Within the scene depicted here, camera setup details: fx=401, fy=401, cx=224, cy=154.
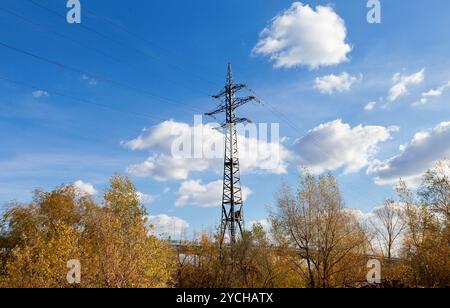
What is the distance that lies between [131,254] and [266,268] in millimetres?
15051

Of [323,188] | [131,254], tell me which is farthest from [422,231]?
[131,254]

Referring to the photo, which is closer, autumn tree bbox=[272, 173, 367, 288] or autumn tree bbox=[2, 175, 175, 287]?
autumn tree bbox=[2, 175, 175, 287]

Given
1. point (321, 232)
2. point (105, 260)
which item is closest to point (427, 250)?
point (321, 232)

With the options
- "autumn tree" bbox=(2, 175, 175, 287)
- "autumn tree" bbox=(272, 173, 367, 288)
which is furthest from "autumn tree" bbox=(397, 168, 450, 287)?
"autumn tree" bbox=(2, 175, 175, 287)

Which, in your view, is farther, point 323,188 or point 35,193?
point 35,193

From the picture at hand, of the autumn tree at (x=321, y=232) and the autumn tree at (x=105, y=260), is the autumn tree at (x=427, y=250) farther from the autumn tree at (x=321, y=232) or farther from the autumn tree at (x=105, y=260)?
the autumn tree at (x=105, y=260)

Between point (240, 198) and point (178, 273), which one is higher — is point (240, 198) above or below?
above

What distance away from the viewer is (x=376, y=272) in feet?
111

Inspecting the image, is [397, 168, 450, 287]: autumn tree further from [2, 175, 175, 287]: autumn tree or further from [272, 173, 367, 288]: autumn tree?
[2, 175, 175, 287]: autumn tree

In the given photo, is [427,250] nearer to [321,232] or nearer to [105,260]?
[321,232]

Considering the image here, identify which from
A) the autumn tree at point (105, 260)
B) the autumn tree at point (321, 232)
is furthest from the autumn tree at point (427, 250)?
the autumn tree at point (105, 260)
